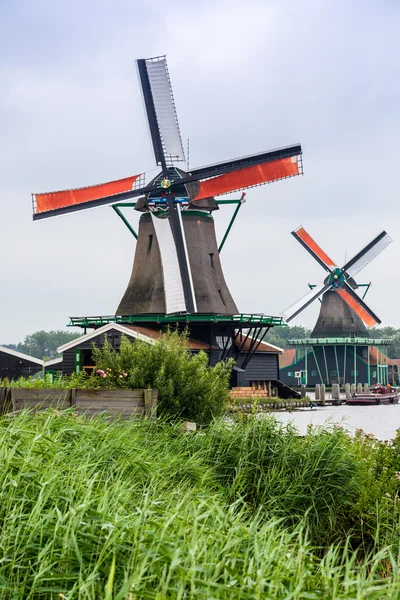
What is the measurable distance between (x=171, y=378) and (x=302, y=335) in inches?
5525

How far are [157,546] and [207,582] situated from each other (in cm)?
49

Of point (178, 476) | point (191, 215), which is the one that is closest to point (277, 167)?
point (191, 215)

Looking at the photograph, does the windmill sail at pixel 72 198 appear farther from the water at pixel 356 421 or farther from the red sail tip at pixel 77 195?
the water at pixel 356 421

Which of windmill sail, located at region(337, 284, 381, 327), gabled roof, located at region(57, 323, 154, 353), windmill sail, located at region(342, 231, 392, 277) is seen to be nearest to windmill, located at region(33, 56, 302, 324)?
gabled roof, located at region(57, 323, 154, 353)

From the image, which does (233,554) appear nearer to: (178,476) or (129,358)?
(178,476)

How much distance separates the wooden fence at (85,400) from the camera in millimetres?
9641

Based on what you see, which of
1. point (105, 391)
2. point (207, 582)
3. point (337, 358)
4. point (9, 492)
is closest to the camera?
point (207, 582)

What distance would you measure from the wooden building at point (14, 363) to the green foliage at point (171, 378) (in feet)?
82.8

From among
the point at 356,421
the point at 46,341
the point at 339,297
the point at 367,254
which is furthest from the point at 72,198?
the point at 46,341

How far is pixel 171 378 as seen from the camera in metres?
13.6

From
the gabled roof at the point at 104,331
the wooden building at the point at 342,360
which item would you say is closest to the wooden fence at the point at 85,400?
the gabled roof at the point at 104,331

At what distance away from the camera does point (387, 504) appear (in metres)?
9.02

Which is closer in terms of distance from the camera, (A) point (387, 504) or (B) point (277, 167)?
(A) point (387, 504)

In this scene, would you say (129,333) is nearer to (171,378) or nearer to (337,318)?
(171,378)
